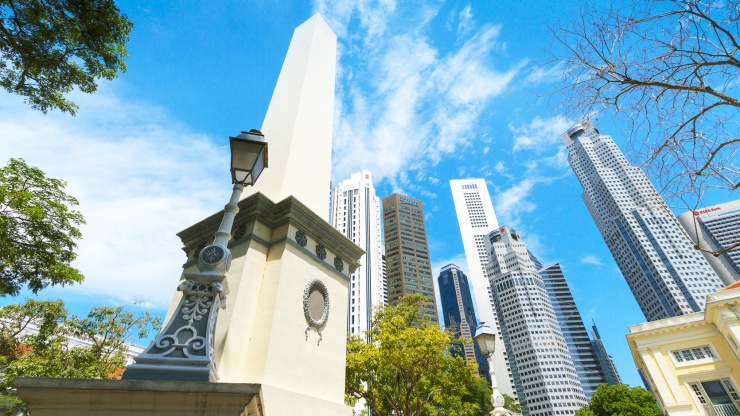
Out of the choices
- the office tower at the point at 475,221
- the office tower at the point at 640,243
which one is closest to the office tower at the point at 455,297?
the office tower at the point at 475,221

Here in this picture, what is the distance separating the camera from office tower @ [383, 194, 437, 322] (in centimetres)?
10331

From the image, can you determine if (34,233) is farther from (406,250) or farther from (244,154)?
(406,250)

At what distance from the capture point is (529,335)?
376ft

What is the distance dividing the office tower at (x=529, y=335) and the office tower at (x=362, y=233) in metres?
58.2

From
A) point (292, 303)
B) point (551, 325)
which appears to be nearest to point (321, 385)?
point (292, 303)

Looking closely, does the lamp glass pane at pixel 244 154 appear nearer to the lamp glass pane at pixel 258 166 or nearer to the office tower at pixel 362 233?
the lamp glass pane at pixel 258 166

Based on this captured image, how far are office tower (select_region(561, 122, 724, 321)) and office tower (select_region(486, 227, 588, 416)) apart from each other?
27634 millimetres

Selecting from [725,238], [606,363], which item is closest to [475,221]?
[725,238]

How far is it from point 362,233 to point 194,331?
8643cm

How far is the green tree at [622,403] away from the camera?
33375 millimetres

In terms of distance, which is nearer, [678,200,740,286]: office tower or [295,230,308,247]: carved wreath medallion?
[295,230,308,247]: carved wreath medallion

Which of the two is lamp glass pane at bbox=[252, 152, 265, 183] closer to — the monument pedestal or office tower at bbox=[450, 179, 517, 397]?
the monument pedestal

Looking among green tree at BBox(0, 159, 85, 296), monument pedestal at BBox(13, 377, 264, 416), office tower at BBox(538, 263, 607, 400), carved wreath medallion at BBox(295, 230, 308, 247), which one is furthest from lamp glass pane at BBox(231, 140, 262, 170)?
office tower at BBox(538, 263, 607, 400)

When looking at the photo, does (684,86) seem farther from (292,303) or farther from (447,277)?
(447,277)
